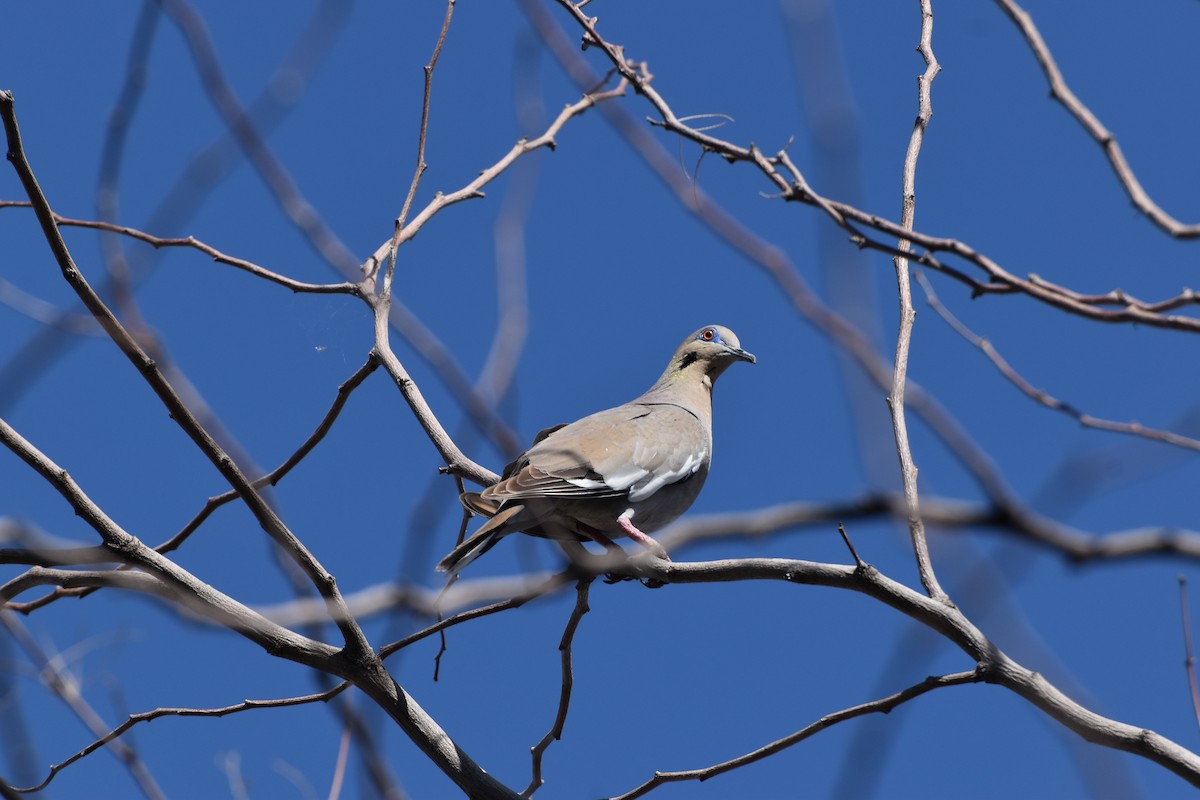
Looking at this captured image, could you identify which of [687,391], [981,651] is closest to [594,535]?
[687,391]

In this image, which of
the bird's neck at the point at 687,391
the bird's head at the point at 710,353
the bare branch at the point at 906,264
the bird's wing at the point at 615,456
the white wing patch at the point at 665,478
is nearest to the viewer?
the bare branch at the point at 906,264

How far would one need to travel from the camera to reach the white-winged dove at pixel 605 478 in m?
4.58

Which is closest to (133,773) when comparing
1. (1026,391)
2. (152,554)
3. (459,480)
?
(152,554)

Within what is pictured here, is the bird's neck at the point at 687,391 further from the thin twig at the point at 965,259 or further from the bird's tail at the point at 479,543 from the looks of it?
the thin twig at the point at 965,259

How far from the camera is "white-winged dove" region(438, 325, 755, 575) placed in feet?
15.0

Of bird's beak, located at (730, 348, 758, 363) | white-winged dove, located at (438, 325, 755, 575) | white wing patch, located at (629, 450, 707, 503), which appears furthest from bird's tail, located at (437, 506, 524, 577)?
bird's beak, located at (730, 348, 758, 363)

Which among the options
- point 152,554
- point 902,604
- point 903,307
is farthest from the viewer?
point 903,307

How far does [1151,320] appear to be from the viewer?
1.88 m

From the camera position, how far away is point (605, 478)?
17.7 feet

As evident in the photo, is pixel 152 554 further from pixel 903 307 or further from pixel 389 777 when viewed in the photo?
pixel 903 307

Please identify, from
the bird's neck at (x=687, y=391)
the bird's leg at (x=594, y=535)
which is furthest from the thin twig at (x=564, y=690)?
the bird's neck at (x=687, y=391)

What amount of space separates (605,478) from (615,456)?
19 cm

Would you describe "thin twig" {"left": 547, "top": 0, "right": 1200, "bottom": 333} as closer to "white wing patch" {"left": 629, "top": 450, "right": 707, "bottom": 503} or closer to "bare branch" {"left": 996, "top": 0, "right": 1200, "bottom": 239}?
"bare branch" {"left": 996, "top": 0, "right": 1200, "bottom": 239}

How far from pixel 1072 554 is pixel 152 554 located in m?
2.74
